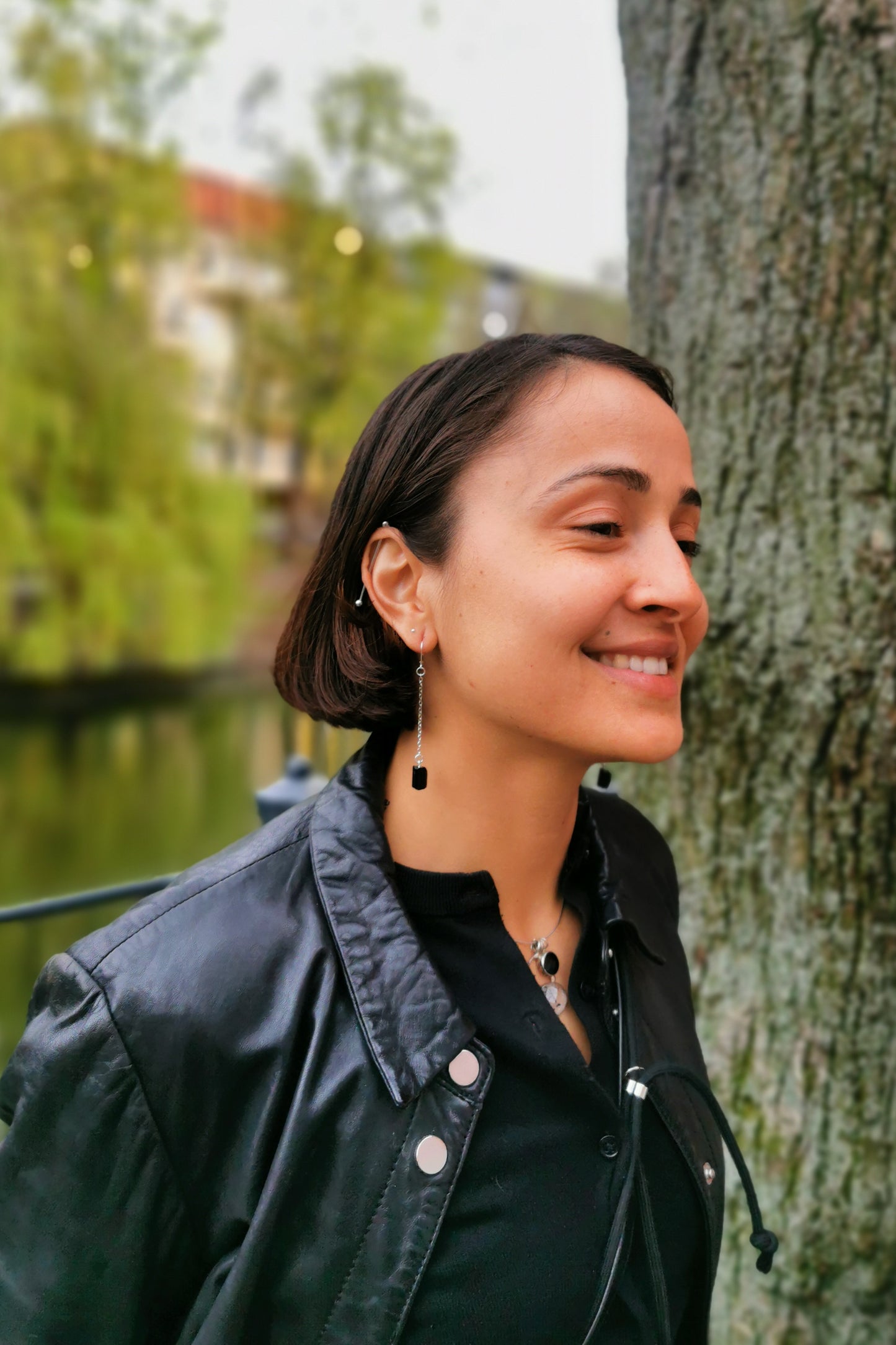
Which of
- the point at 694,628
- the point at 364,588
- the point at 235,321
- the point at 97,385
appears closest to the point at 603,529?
the point at 694,628

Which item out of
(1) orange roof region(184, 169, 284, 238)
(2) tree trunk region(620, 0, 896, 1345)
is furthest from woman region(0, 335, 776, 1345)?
(1) orange roof region(184, 169, 284, 238)

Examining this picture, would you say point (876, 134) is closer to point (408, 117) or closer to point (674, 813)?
point (674, 813)

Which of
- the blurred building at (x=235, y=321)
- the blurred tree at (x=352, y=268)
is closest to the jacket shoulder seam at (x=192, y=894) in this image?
the blurred building at (x=235, y=321)

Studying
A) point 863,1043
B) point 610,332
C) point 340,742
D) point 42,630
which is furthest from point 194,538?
point 863,1043

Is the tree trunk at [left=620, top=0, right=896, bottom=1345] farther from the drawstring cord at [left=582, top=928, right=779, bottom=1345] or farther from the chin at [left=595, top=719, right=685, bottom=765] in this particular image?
the chin at [left=595, top=719, right=685, bottom=765]

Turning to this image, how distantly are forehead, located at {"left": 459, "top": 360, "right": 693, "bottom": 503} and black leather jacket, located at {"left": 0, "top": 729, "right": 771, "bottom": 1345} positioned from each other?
18.2 inches

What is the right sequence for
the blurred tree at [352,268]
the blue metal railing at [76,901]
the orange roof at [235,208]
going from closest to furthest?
the blue metal railing at [76,901] < the orange roof at [235,208] < the blurred tree at [352,268]

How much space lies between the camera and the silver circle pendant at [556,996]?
1.28 m

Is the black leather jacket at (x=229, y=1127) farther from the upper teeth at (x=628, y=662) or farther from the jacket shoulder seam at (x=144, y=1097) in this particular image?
the upper teeth at (x=628, y=662)

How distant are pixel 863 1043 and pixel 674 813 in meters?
0.51

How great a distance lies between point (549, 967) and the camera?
1301 mm

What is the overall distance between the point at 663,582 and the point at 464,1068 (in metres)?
0.52

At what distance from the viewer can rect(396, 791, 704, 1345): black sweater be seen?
3.65ft

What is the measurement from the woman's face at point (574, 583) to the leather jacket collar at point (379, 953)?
0.60 ft
